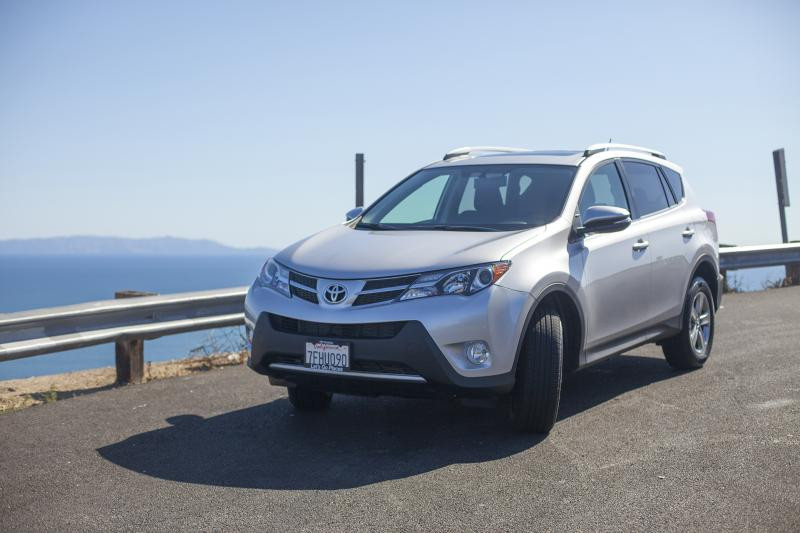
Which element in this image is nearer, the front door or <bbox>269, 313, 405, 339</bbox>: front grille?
<bbox>269, 313, 405, 339</bbox>: front grille

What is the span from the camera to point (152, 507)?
15.1 ft

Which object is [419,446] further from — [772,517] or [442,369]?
[772,517]

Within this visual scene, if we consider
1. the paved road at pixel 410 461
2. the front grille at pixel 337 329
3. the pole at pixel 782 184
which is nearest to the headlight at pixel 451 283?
the front grille at pixel 337 329

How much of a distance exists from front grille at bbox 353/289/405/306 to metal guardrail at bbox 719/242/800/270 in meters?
10.3

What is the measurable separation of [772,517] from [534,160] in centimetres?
337

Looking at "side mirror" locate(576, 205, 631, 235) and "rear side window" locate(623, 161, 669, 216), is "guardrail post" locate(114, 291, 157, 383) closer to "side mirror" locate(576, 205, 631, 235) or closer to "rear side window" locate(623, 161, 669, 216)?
"side mirror" locate(576, 205, 631, 235)

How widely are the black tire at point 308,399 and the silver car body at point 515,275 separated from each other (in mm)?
845

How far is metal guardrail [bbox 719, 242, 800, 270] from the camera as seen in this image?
47.7ft

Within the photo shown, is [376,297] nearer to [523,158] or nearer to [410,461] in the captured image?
[410,461]

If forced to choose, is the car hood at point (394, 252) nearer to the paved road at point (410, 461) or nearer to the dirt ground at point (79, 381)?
the paved road at point (410, 461)

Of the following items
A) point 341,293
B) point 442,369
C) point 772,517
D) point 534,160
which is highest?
point 534,160

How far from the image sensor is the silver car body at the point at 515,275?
529cm

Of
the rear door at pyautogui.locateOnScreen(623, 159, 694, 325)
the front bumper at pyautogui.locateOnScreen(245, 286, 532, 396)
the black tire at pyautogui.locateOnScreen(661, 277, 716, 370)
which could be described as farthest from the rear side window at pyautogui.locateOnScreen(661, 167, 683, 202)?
the front bumper at pyautogui.locateOnScreen(245, 286, 532, 396)

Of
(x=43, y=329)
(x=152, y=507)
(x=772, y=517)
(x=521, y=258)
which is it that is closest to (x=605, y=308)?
(x=521, y=258)
